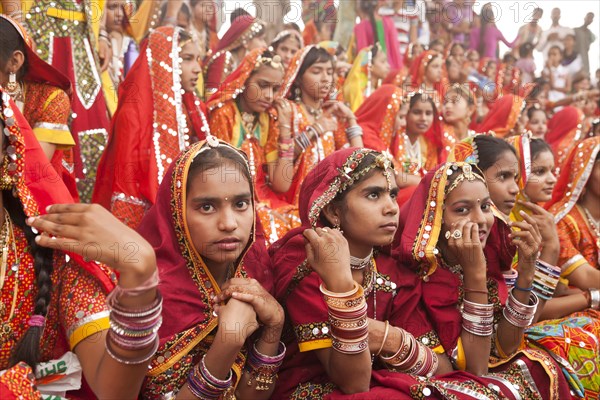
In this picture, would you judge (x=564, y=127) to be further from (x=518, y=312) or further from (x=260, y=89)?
(x=518, y=312)

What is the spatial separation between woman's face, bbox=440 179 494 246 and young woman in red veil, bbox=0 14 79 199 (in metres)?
1.62

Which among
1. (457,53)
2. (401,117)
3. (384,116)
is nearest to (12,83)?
(384,116)

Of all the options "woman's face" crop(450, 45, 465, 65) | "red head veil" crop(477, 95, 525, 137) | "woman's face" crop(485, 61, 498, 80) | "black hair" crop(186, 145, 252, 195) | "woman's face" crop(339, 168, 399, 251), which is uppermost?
"black hair" crop(186, 145, 252, 195)

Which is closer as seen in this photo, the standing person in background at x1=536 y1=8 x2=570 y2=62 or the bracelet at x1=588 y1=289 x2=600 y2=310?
the bracelet at x1=588 y1=289 x2=600 y2=310

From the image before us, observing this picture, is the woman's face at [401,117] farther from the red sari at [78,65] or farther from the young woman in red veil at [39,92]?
the young woman in red veil at [39,92]

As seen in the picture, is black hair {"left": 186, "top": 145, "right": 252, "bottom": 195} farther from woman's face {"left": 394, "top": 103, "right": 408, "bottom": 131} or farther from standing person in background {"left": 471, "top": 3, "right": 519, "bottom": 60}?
standing person in background {"left": 471, "top": 3, "right": 519, "bottom": 60}

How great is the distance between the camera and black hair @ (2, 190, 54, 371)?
1.76 metres

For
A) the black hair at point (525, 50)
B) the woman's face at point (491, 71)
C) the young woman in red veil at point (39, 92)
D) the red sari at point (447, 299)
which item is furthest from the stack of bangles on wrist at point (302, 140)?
the black hair at point (525, 50)

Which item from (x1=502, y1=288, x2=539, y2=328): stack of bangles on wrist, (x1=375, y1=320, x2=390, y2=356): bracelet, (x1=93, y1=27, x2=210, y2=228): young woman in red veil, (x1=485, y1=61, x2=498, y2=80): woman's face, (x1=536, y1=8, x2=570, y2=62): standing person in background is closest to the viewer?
(x1=375, y1=320, x2=390, y2=356): bracelet

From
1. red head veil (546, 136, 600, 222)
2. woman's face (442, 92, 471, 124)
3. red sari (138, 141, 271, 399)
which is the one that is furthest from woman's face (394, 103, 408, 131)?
red sari (138, 141, 271, 399)

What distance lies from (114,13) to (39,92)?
258 centimetres

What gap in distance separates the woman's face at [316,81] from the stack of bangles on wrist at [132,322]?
3.70m

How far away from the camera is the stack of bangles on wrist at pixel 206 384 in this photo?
6.43ft

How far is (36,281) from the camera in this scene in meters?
1.86
